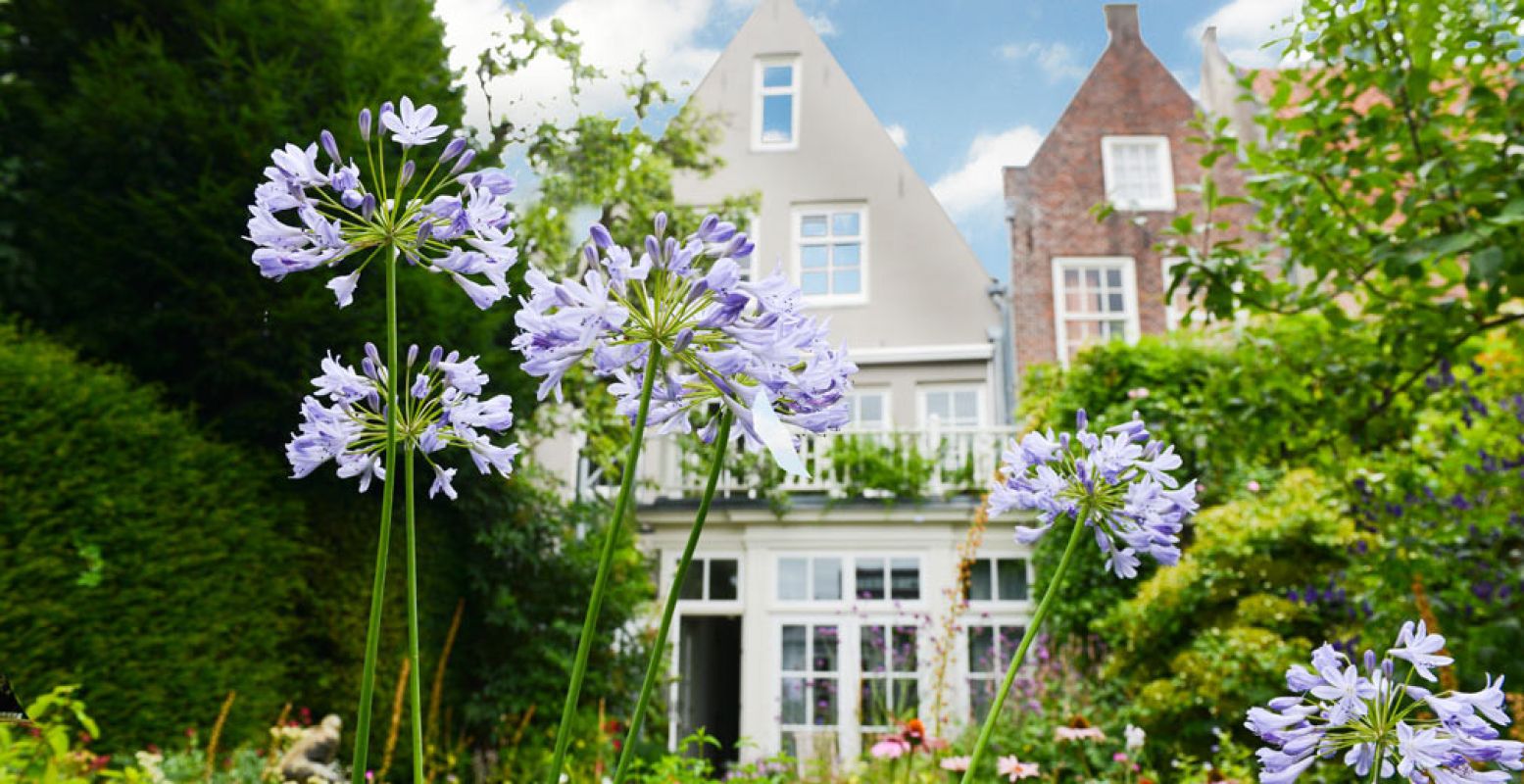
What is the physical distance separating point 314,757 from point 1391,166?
4.03 meters

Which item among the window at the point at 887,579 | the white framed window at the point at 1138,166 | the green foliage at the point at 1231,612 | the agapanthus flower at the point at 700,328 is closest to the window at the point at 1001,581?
the window at the point at 887,579

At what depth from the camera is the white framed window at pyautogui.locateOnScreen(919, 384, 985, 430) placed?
10758mm

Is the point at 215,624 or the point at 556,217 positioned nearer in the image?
the point at 215,624

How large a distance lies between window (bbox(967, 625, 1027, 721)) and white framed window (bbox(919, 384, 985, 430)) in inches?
89.9

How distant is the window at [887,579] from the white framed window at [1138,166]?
179 inches

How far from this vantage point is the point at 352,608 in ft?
17.1

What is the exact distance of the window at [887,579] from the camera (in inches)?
377

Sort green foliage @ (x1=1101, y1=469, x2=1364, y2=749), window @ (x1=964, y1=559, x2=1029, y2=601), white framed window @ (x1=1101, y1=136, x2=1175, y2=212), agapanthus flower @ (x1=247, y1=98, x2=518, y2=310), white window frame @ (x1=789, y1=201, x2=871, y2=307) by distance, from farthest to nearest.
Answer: white framed window @ (x1=1101, y1=136, x2=1175, y2=212) → white window frame @ (x1=789, y1=201, x2=871, y2=307) → window @ (x1=964, y1=559, x2=1029, y2=601) → green foliage @ (x1=1101, y1=469, x2=1364, y2=749) → agapanthus flower @ (x1=247, y1=98, x2=518, y2=310)

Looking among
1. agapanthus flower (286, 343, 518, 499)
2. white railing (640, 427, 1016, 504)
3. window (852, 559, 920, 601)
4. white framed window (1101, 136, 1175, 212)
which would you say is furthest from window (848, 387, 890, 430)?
agapanthus flower (286, 343, 518, 499)

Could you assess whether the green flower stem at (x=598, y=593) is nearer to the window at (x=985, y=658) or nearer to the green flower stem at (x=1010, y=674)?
the green flower stem at (x=1010, y=674)

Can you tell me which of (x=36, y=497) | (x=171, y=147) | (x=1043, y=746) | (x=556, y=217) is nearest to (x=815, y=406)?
(x=36, y=497)

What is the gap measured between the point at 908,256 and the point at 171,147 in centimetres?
772

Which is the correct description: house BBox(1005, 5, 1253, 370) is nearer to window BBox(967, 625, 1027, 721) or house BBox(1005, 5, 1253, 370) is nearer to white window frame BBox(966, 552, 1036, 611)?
white window frame BBox(966, 552, 1036, 611)

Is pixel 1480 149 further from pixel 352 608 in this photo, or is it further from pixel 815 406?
pixel 352 608
